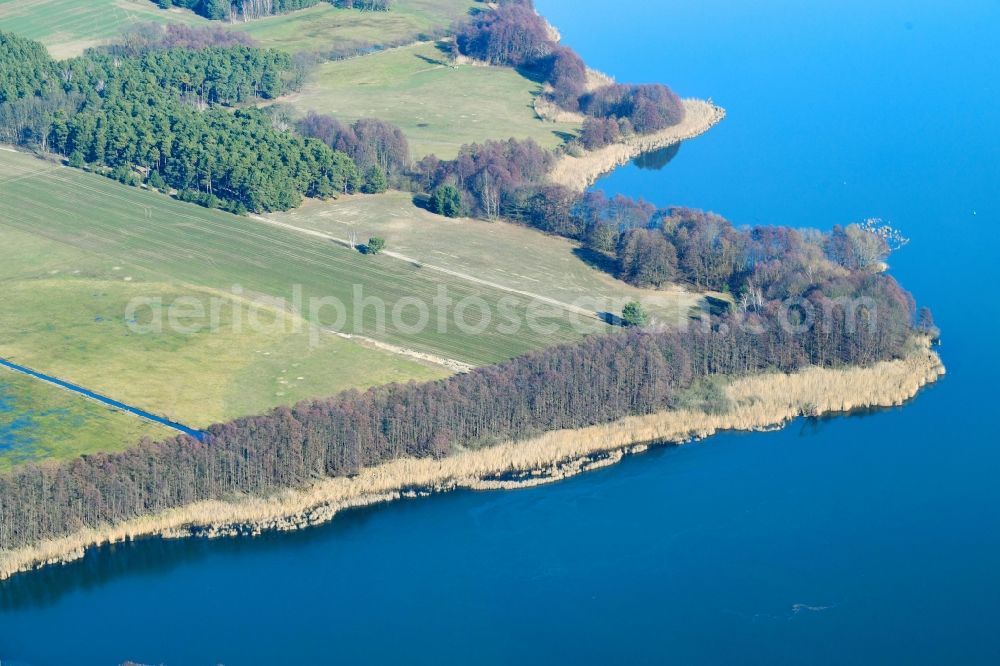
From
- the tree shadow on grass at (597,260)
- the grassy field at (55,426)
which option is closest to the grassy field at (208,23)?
the tree shadow on grass at (597,260)

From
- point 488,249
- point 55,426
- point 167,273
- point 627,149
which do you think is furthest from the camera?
point 627,149

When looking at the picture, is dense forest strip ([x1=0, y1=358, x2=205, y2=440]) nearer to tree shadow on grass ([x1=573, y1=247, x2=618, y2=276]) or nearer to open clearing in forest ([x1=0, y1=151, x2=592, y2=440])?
open clearing in forest ([x1=0, y1=151, x2=592, y2=440])

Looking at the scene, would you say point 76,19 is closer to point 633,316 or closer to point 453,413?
point 633,316

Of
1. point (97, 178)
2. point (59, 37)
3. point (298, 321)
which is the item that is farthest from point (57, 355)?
point (59, 37)

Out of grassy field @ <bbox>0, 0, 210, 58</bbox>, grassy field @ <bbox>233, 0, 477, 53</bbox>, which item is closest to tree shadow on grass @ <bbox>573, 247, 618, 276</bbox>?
grassy field @ <bbox>233, 0, 477, 53</bbox>

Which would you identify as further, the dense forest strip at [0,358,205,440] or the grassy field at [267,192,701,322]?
the grassy field at [267,192,701,322]

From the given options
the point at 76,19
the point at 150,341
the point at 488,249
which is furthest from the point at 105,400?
the point at 76,19
